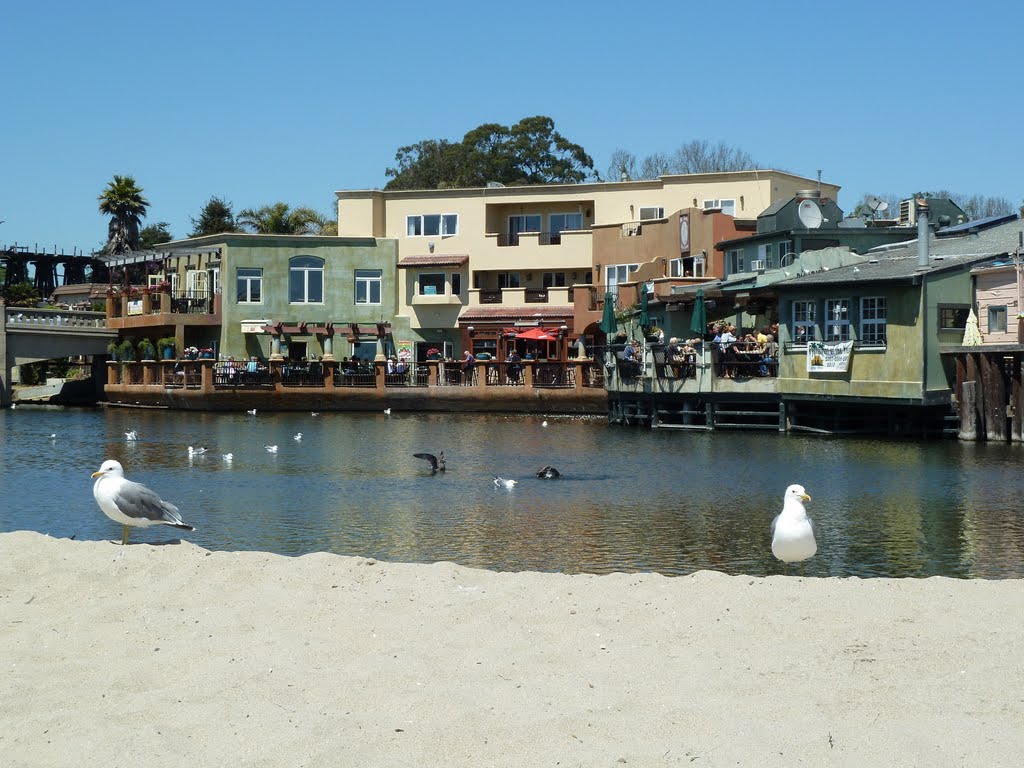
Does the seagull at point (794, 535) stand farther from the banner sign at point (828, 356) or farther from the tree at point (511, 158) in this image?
the tree at point (511, 158)

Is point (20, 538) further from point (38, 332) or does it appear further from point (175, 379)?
point (38, 332)

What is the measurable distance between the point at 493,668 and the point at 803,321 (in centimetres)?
3441

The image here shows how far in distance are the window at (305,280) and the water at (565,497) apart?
25264 mm

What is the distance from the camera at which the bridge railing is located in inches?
2621

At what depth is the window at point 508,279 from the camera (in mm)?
68375

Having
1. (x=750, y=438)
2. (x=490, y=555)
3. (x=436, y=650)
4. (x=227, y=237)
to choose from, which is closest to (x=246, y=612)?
(x=436, y=650)

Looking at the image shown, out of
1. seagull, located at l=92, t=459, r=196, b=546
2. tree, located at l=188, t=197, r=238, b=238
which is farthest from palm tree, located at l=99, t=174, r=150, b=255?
seagull, located at l=92, t=459, r=196, b=546

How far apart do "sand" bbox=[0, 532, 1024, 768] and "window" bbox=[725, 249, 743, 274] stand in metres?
41.5

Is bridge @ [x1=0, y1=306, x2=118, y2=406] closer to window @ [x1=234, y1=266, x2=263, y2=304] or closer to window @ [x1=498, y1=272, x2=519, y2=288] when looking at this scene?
window @ [x1=234, y1=266, x2=263, y2=304]

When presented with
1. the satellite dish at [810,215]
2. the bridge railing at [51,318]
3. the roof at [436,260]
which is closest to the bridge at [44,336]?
the bridge railing at [51,318]

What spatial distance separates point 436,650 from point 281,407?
51575mm

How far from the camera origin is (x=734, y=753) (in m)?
6.65

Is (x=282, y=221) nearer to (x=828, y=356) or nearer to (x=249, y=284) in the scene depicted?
(x=249, y=284)

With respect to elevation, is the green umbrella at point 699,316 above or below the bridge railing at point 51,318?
below
